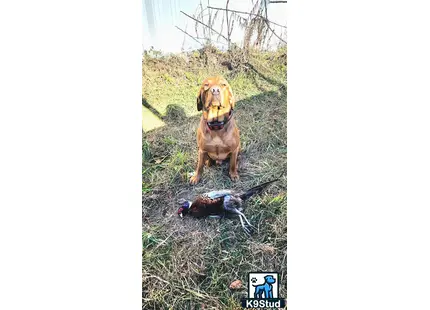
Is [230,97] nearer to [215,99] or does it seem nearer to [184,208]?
[215,99]

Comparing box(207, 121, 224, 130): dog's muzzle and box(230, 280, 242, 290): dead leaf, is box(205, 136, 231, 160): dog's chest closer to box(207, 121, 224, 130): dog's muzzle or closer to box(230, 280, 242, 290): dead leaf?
box(207, 121, 224, 130): dog's muzzle

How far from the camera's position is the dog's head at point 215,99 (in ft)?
8.39

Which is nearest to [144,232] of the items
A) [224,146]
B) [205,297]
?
[205,297]

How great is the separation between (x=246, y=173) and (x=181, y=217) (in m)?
0.47

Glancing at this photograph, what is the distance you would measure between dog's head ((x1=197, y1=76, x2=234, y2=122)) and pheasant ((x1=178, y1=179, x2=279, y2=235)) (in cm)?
45

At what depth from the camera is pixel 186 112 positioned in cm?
263

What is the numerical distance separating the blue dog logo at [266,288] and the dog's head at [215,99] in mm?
971

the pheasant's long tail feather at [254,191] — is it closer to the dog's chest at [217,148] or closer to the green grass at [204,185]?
the green grass at [204,185]

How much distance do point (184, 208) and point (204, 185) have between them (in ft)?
0.60

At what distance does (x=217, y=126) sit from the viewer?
2.58 m

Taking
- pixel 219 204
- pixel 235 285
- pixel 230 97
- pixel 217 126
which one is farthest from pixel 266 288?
pixel 230 97

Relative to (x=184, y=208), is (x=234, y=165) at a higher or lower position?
higher

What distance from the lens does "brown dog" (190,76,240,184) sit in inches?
101
